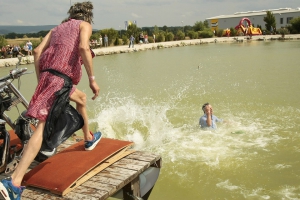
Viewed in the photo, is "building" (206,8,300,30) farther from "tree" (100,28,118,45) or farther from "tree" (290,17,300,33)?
"tree" (100,28,118,45)

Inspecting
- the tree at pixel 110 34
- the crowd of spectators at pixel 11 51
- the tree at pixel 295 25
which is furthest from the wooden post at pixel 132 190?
the tree at pixel 295 25

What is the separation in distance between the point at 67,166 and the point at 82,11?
1.61 metres

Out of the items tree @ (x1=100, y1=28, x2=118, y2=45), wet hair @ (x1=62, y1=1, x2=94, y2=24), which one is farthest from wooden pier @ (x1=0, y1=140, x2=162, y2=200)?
tree @ (x1=100, y1=28, x2=118, y2=45)

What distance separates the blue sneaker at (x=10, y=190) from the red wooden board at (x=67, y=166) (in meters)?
0.31

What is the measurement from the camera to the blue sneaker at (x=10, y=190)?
3.12 metres

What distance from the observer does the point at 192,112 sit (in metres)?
9.89

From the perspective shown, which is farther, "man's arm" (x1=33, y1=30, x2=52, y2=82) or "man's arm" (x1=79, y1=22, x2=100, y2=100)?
"man's arm" (x1=33, y1=30, x2=52, y2=82)

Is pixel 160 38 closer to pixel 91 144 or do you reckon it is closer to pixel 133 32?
pixel 133 32

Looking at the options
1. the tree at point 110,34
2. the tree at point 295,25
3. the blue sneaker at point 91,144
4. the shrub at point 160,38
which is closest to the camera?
the blue sneaker at point 91,144

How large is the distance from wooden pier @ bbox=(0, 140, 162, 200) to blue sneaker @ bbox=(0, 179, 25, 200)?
200 mm

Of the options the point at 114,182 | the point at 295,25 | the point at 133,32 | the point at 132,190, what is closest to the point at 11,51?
the point at 133,32

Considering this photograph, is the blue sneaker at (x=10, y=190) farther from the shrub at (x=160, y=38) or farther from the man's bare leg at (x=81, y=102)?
the shrub at (x=160, y=38)

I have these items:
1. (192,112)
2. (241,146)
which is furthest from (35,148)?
(192,112)

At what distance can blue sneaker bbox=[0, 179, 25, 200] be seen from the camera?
312 cm
